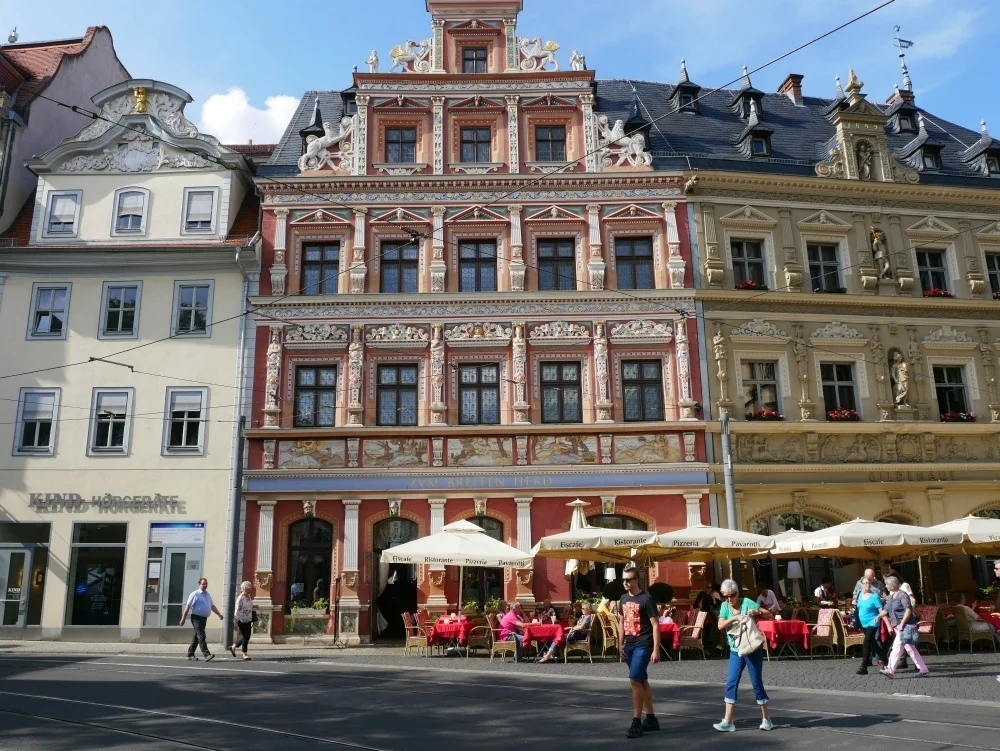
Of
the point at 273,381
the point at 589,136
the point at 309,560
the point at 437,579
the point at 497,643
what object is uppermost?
the point at 589,136

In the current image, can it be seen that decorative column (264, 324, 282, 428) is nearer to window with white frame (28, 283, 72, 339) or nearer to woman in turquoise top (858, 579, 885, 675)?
window with white frame (28, 283, 72, 339)

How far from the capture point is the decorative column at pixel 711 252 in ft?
78.7

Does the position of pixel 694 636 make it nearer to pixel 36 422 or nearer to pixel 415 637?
pixel 415 637

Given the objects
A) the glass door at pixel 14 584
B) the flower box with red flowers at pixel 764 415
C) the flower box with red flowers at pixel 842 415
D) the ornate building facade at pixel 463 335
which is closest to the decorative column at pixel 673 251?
the ornate building facade at pixel 463 335

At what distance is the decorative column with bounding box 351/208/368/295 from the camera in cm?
2367

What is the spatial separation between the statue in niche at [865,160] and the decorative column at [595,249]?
7.85 meters

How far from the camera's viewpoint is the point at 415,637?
61.1 feet

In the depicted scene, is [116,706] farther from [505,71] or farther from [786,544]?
[505,71]

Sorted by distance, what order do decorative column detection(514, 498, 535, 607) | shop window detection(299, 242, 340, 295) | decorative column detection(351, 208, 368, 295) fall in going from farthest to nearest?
shop window detection(299, 242, 340, 295) < decorative column detection(351, 208, 368, 295) < decorative column detection(514, 498, 535, 607)

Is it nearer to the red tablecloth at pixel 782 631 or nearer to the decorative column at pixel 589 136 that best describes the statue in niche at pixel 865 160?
the decorative column at pixel 589 136

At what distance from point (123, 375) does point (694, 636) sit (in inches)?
619

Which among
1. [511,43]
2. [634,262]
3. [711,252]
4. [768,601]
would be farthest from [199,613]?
[511,43]

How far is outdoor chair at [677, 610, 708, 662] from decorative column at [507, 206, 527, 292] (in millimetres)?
9870

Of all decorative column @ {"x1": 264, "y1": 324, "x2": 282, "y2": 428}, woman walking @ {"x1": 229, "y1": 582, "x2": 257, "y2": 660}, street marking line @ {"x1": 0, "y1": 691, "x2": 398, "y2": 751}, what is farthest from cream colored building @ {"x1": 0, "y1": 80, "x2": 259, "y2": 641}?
street marking line @ {"x1": 0, "y1": 691, "x2": 398, "y2": 751}
